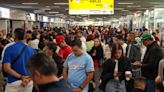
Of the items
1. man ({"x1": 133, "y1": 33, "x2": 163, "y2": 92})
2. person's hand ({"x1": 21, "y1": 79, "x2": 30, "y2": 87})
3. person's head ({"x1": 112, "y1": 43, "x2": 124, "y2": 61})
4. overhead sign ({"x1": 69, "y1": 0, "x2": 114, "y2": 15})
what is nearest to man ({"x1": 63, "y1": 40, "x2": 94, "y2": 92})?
person's head ({"x1": 112, "y1": 43, "x2": 124, "y2": 61})

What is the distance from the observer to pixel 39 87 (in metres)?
1.68

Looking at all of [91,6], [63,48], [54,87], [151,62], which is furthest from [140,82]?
[91,6]

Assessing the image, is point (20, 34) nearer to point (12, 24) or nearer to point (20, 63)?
point (20, 63)

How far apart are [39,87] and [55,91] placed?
0.15m

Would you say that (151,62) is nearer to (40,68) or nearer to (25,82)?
(25,82)

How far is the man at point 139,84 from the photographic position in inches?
169

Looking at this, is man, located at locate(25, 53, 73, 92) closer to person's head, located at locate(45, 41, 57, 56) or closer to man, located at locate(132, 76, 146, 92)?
person's head, located at locate(45, 41, 57, 56)

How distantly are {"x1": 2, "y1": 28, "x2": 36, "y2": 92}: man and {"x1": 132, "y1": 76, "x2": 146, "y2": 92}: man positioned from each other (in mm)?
2051

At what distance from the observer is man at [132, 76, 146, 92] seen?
4288 mm

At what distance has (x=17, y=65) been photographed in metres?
3.56

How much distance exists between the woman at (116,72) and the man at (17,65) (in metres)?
1.36

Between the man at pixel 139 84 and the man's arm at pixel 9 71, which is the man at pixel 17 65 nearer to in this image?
the man's arm at pixel 9 71

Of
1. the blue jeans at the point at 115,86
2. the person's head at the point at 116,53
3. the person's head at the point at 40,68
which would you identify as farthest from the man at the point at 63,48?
the person's head at the point at 40,68

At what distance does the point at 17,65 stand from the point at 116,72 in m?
1.69
